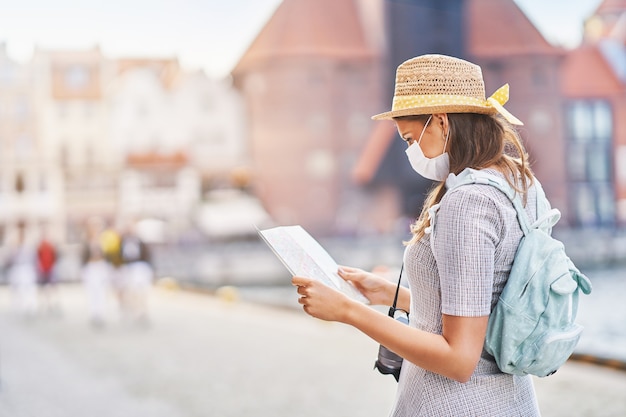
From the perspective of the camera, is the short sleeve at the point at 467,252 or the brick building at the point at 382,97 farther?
the brick building at the point at 382,97

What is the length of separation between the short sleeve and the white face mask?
15cm

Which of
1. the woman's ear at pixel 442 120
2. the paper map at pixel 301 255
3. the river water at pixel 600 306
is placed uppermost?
the woman's ear at pixel 442 120

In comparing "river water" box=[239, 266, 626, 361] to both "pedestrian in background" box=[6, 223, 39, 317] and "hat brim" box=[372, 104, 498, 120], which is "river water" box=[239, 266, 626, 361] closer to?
"pedestrian in background" box=[6, 223, 39, 317]

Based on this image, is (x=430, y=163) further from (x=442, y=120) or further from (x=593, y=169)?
(x=593, y=169)

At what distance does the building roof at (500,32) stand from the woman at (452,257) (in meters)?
33.7

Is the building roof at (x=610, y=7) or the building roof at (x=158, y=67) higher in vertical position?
the building roof at (x=610, y=7)

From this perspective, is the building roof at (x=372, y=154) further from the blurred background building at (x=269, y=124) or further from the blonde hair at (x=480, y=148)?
the blonde hair at (x=480, y=148)

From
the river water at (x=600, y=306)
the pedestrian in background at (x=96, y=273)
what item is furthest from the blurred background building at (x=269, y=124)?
the pedestrian in background at (x=96, y=273)

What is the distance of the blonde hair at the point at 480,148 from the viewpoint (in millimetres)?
1758

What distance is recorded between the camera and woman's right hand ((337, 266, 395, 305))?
82.8 inches

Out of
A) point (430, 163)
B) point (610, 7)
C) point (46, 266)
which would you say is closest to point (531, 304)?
point (430, 163)

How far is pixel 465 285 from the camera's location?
64.0 inches

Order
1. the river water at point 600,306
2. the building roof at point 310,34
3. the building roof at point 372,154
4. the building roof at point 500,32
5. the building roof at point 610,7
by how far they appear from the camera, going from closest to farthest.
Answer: the river water at point 600,306, the building roof at point 610,7, the building roof at point 500,32, the building roof at point 372,154, the building roof at point 310,34

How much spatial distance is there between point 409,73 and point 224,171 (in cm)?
3519
